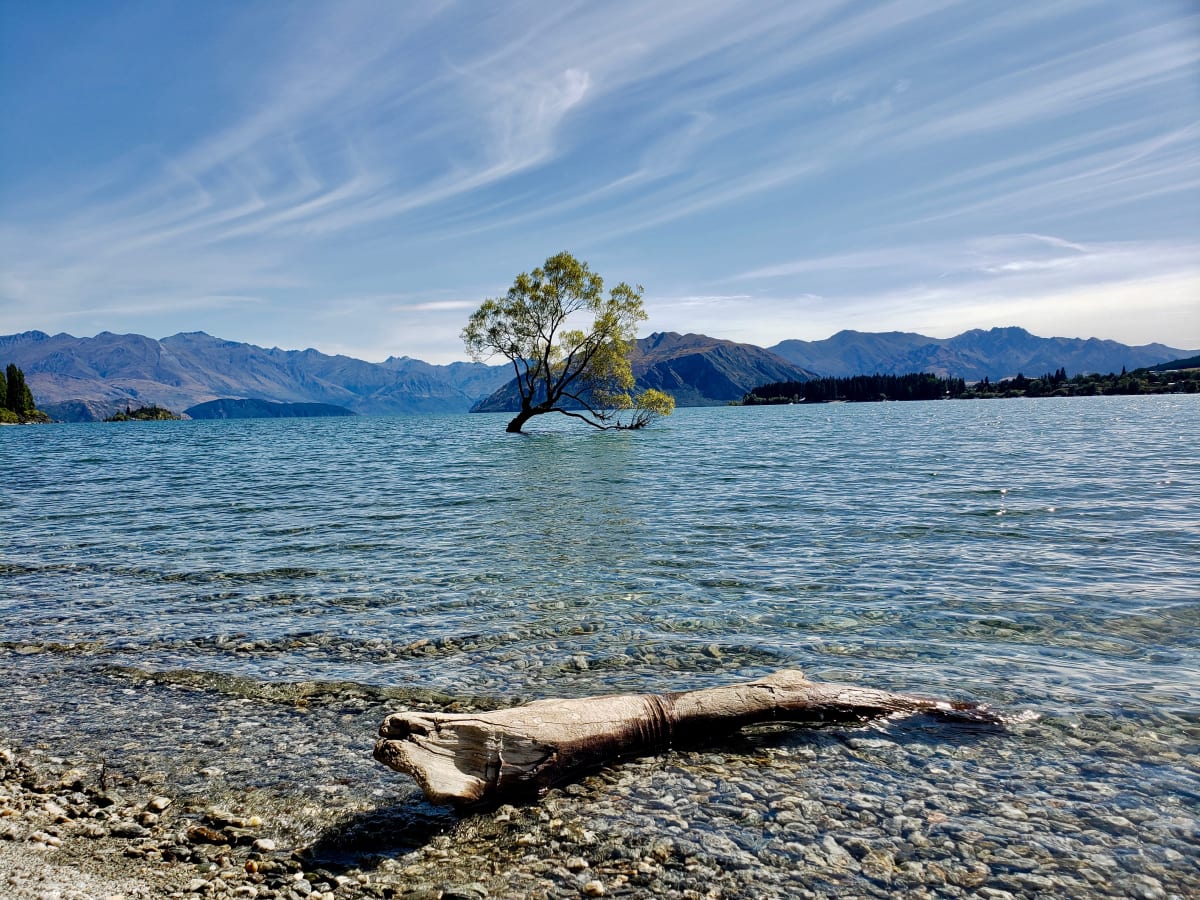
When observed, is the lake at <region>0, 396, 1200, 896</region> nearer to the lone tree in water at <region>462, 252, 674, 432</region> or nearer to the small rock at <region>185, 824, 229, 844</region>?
the small rock at <region>185, 824, 229, 844</region>

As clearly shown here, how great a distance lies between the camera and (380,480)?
121 feet

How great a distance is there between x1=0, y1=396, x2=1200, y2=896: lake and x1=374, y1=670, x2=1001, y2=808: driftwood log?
0.29 m

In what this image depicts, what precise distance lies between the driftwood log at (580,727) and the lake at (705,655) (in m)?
0.29

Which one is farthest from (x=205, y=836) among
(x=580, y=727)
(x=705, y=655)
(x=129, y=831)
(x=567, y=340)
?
(x=567, y=340)

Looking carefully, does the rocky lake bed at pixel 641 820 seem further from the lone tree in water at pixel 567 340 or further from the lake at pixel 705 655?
the lone tree in water at pixel 567 340

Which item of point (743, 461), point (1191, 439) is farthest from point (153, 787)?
point (1191, 439)

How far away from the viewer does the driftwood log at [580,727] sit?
6141 millimetres

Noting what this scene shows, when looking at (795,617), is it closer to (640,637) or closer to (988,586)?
(640,637)

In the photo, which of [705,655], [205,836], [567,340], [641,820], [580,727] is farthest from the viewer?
[567,340]

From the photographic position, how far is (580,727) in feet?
22.7

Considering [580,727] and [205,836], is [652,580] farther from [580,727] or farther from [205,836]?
[205,836]

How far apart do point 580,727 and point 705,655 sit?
3814 millimetres

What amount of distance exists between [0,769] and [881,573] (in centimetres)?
1453

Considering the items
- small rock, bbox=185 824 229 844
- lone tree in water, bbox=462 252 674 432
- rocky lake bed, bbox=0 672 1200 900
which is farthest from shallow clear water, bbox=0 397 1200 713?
lone tree in water, bbox=462 252 674 432
